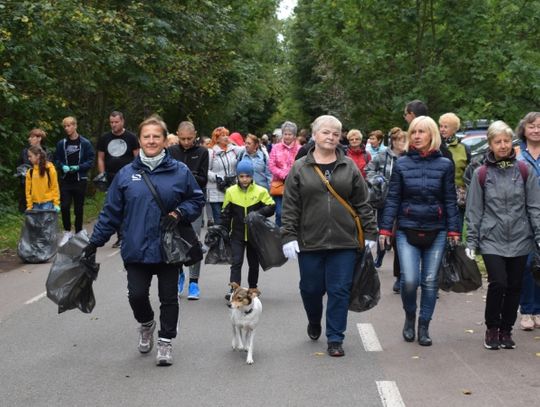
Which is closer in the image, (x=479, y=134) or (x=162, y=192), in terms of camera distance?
(x=162, y=192)

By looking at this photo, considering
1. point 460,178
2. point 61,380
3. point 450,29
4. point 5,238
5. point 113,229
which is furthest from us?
point 450,29

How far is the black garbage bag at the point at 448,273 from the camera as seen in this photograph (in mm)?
7672

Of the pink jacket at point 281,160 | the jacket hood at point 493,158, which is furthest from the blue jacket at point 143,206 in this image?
the pink jacket at point 281,160

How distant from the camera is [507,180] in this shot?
23.7 ft

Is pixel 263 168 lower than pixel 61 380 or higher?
higher

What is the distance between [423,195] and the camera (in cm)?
729

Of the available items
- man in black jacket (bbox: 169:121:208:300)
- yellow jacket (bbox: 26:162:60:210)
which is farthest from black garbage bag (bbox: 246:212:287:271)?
yellow jacket (bbox: 26:162:60:210)

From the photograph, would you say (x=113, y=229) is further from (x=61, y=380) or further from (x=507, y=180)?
(x=507, y=180)

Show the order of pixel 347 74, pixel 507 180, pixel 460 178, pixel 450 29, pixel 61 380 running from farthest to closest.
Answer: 1. pixel 347 74
2. pixel 450 29
3. pixel 460 178
4. pixel 507 180
5. pixel 61 380

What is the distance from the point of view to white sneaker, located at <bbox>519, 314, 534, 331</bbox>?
8047 millimetres

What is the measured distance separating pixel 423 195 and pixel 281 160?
656 centimetres

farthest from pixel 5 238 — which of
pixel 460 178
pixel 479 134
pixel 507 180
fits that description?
pixel 479 134

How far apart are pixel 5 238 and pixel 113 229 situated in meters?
9.90

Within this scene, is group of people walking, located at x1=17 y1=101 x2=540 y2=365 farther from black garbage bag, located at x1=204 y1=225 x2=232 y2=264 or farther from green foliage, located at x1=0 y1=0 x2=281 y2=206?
green foliage, located at x1=0 y1=0 x2=281 y2=206
